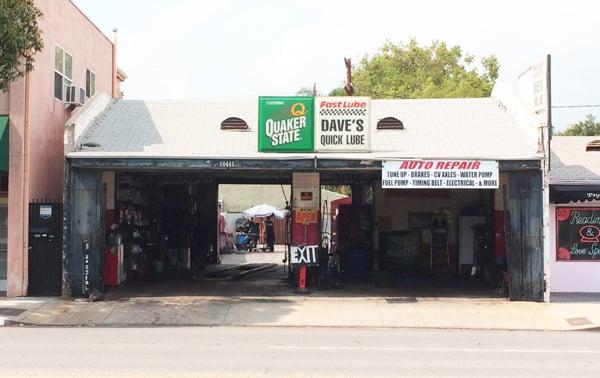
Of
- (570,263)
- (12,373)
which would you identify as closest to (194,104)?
(570,263)

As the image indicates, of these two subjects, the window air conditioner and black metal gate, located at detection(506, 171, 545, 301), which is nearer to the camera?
black metal gate, located at detection(506, 171, 545, 301)

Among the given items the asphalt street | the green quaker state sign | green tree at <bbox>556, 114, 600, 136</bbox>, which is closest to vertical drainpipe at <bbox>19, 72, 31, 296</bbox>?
the asphalt street

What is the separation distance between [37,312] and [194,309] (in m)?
3.34

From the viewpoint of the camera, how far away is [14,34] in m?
14.2

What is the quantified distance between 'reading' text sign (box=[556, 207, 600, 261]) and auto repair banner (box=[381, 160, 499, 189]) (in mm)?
2916

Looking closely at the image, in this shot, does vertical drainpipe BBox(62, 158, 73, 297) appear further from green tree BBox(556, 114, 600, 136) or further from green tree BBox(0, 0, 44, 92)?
green tree BBox(556, 114, 600, 136)

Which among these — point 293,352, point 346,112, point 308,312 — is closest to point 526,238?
point 346,112

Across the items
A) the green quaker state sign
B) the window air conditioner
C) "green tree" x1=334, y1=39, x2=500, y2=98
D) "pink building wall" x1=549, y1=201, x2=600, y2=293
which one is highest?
"green tree" x1=334, y1=39, x2=500, y2=98

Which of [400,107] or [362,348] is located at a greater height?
[400,107]

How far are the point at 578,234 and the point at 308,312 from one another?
24.9 ft

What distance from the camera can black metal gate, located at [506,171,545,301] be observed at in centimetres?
1648

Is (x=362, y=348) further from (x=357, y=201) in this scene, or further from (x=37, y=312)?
(x=357, y=201)

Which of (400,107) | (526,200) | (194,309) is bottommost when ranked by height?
(194,309)

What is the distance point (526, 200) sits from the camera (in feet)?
54.5
